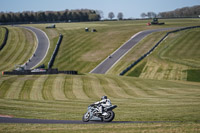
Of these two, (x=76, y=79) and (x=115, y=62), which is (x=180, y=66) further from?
(x=76, y=79)

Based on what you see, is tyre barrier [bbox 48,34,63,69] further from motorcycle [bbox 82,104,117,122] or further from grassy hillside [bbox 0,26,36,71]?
motorcycle [bbox 82,104,117,122]

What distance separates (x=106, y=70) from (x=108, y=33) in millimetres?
45156

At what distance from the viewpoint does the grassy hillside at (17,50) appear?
87250mm

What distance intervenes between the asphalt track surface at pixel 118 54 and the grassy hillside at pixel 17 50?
24881 millimetres

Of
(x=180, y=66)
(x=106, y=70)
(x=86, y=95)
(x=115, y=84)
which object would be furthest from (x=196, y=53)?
(x=86, y=95)

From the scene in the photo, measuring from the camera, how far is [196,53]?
77375 mm

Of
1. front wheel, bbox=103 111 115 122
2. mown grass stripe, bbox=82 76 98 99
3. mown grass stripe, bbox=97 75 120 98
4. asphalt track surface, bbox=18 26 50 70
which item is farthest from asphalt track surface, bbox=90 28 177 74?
front wheel, bbox=103 111 115 122

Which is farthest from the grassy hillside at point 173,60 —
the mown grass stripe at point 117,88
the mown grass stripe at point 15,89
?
the mown grass stripe at point 15,89

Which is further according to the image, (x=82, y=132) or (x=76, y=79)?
(x=76, y=79)

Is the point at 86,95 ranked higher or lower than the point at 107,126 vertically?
lower

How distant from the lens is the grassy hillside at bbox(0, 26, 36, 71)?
286ft

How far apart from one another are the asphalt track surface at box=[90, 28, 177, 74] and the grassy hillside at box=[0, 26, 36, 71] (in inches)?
980

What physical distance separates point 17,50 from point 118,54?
3610 centimetres

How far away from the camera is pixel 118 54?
85312 mm
